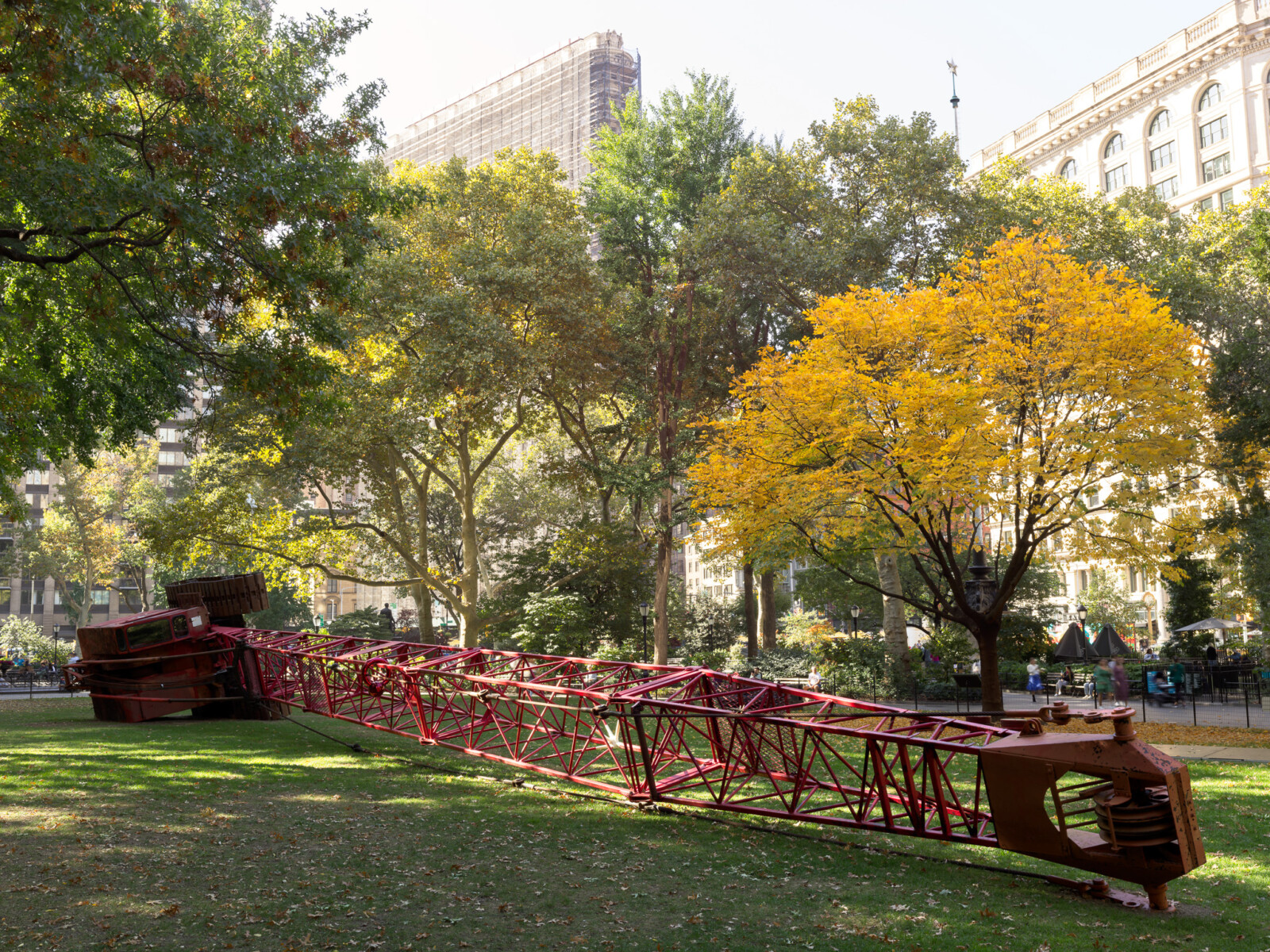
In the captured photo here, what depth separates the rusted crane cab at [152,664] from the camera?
2036 centimetres

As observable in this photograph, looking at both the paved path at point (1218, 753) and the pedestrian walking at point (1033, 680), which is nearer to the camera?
the paved path at point (1218, 753)

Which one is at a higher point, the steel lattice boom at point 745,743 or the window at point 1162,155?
the window at point 1162,155

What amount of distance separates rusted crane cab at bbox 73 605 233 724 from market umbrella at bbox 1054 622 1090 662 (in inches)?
1012

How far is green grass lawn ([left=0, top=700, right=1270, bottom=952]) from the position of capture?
7441mm

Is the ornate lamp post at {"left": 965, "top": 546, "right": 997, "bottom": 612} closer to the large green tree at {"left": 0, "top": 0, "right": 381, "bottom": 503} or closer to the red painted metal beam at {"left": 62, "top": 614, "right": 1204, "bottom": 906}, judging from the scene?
the red painted metal beam at {"left": 62, "top": 614, "right": 1204, "bottom": 906}

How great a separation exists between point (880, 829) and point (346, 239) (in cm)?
1239

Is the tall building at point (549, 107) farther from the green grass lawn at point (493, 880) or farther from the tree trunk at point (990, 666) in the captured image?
the green grass lawn at point (493, 880)

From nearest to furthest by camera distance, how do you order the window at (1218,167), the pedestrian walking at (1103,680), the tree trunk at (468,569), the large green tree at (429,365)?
the pedestrian walking at (1103,680), the large green tree at (429,365), the tree trunk at (468,569), the window at (1218,167)

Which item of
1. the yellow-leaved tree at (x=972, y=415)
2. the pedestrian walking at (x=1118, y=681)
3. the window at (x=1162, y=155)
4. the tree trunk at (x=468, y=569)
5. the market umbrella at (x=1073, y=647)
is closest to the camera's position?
the yellow-leaved tree at (x=972, y=415)

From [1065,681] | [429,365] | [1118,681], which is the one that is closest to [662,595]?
[429,365]

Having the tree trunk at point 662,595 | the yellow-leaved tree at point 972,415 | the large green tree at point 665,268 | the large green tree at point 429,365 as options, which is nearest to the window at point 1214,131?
the large green tree at point 665,268

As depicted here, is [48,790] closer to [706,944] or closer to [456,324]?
[706,944]

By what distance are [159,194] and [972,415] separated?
15.6m

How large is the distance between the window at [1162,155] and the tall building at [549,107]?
61.5 m
